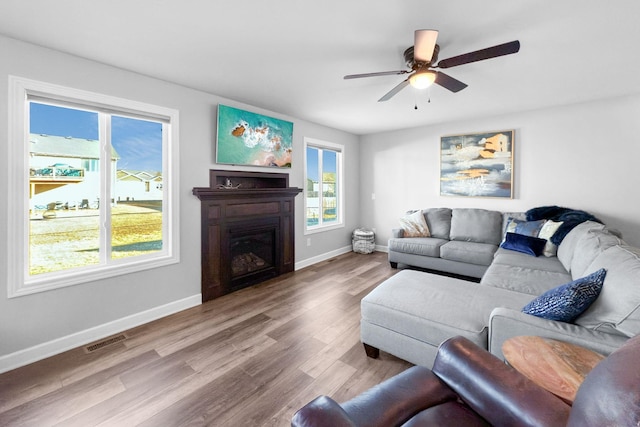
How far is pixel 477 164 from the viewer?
4.46 meters

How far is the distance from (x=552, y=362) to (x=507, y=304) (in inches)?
29.4

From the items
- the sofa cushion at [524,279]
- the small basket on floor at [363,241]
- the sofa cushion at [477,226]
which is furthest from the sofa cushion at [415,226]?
the sofa cushion at [524,279]

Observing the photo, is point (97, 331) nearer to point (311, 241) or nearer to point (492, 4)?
point (311, 241)

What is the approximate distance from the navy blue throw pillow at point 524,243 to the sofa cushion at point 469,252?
21cm

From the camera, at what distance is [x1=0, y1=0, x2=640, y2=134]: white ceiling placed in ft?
5.70

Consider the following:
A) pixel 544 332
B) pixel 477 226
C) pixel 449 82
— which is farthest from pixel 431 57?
pixel 477 226

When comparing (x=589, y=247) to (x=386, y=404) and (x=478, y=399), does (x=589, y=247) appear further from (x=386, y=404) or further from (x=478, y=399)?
(x=386, y=404)

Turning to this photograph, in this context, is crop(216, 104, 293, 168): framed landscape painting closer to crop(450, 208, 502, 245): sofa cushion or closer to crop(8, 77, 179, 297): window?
crop(8, 77, 179, 297): window

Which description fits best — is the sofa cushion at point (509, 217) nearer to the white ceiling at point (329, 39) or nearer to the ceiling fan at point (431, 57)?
the white ceiling at point (329, 39)

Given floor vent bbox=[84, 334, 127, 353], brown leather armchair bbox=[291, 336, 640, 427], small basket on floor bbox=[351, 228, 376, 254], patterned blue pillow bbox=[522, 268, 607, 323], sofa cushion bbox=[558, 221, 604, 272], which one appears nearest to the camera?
brown leather armchair bbox=[291, 336, 640, 427]

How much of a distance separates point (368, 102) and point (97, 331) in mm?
3742

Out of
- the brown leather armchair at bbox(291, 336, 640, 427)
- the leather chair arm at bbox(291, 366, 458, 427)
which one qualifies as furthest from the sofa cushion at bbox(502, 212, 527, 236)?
the leather chair arm at bbox(291, 366, 458, 427)

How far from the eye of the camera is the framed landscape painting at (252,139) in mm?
3258

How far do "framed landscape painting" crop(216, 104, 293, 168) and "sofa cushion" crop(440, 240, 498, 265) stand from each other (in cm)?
261
